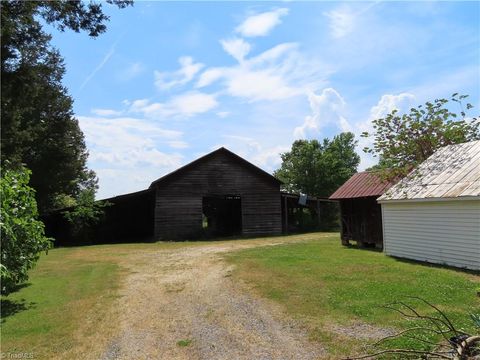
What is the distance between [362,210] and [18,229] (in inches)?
641

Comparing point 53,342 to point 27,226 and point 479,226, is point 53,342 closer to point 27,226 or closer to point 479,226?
point 27,226

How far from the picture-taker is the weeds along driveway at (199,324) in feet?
21.1

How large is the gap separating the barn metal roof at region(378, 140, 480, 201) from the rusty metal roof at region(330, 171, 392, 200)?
227 cm

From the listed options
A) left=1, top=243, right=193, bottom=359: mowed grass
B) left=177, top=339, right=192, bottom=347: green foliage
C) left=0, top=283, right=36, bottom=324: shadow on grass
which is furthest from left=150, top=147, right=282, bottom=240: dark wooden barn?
left=177, top=339, right=192, bottom=347: green foliage

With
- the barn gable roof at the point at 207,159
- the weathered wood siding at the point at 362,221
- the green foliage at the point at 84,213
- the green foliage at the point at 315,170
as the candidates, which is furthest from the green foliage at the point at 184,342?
the green foliage at the point at 315,170

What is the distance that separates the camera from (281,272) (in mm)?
13039

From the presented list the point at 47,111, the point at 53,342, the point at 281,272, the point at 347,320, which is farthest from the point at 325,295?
the point at 47,111

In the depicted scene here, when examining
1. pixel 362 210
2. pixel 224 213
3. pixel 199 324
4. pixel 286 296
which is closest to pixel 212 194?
pixel 224 213

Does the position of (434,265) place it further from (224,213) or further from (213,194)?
(224,213)

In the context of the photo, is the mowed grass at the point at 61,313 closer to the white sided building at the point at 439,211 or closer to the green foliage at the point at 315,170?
the white sided building at the point at 439,211

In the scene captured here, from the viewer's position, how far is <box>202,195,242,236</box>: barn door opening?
37344 millimetres

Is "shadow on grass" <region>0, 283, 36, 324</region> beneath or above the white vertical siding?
beneath

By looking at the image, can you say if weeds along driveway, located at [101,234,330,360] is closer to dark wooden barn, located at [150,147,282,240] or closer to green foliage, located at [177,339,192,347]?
green foliage, located at [177,339,192,347]

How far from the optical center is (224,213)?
39.4 metres
